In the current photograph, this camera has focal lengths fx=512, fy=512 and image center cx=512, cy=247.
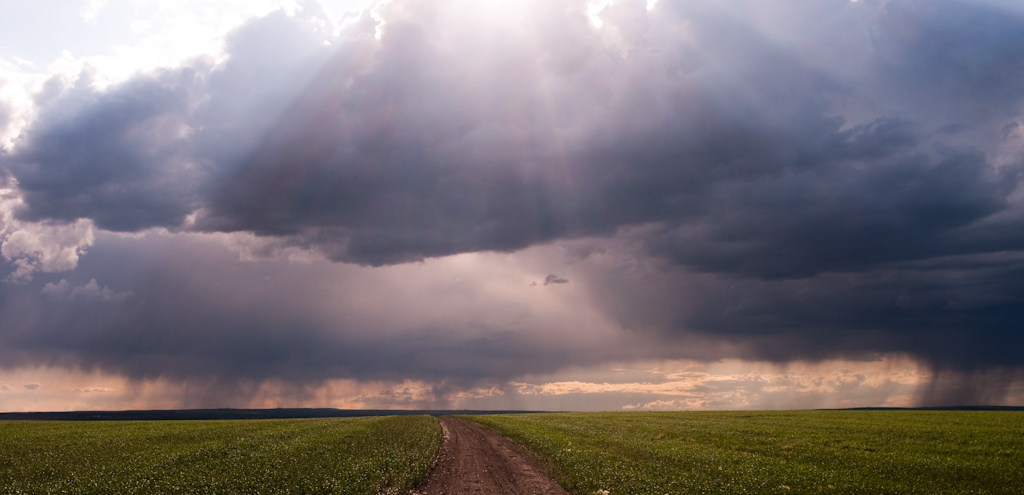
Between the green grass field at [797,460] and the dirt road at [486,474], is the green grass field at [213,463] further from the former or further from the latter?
the green grass field at [797,460]

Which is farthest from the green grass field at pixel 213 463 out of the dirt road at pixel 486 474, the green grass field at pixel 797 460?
the green grass field at pixel 797 460

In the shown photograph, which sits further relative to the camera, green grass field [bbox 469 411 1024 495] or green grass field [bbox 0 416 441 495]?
green grass field [bbox 0 416 441 495]

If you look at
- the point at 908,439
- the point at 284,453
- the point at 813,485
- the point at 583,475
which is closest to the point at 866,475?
the point at 813,485

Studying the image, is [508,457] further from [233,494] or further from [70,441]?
[70,441]

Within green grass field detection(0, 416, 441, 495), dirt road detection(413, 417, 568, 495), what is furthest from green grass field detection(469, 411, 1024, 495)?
green grass field detection(0, 416, 441, 495)

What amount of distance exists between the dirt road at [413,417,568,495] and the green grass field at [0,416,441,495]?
4.12ft

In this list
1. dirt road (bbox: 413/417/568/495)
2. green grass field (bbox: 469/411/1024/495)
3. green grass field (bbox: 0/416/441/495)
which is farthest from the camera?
green grass field (bbox: 0/416/441/495)

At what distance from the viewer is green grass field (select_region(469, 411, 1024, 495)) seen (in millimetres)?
22578

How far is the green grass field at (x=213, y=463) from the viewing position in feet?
78.1

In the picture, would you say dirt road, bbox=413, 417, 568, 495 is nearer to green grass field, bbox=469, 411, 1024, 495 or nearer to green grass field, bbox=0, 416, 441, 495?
green grass field, bbox=0, 416, 441, 495

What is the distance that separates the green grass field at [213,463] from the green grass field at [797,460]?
968 cm

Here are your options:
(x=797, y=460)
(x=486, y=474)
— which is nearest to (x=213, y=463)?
(x=486, y=474)

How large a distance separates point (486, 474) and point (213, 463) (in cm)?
1614

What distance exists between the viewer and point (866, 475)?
967 inches
